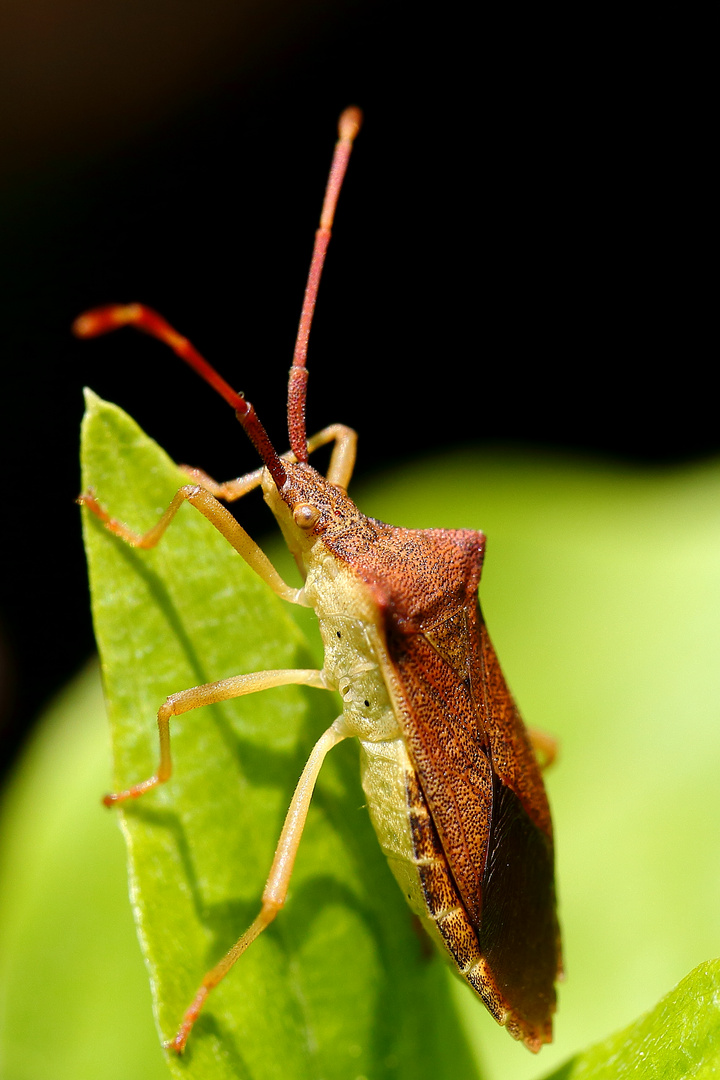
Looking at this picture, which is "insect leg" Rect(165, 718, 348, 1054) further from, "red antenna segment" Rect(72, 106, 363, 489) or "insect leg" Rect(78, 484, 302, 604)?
"red antenna segment" Rect(72, 106, 363, 489)

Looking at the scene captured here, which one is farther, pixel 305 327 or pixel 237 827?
pixel 305 327

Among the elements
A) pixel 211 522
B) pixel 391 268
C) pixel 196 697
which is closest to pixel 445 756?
pixel 196 697

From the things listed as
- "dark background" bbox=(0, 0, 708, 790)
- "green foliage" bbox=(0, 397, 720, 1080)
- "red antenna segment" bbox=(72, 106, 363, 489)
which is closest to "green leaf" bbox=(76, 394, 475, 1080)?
"green foliage" bbox=(0, 397, 720, 1080)

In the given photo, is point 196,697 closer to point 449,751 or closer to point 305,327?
point 449,751

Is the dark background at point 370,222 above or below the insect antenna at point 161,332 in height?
above

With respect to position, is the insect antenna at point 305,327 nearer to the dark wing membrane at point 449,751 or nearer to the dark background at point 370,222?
the dark wing membrane at point 449,751

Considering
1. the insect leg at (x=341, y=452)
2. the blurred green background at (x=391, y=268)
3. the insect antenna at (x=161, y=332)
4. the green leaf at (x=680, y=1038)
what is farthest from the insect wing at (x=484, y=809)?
the blurred green background at (x=391, y=268)

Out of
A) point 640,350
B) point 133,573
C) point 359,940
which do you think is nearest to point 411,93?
point 640,350

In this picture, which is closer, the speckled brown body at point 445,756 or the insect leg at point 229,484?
the speckled brown body at point 445,756
